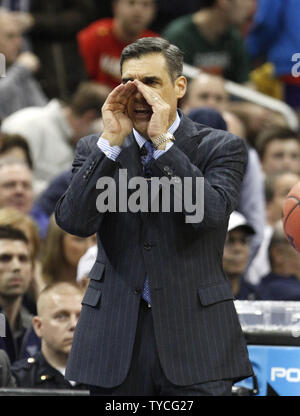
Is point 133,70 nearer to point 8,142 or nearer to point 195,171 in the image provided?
point 195,171

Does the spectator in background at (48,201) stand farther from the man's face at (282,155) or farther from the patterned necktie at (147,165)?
the patterned necktie at (147,165)

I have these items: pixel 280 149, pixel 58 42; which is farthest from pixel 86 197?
pixel 58 42

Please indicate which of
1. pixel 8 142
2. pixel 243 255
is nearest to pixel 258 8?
pixel 8 142

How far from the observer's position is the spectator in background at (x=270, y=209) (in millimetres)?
6434

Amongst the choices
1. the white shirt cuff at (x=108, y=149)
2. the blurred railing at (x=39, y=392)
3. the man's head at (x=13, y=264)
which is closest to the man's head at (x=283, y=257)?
the man's head at (x=13, y=264)

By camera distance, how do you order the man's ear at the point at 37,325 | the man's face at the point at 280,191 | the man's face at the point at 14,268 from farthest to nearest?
the man's face at the point at 280,191 < the man's face at the point at 14,268 < the man's ear at the point at 37,325

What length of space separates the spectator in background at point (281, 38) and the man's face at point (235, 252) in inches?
94.7

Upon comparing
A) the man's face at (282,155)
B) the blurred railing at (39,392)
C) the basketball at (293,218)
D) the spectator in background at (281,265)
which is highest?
the man's face at (282,155)

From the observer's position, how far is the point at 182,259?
10.4ft

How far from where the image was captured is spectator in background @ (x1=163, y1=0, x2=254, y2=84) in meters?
7.86

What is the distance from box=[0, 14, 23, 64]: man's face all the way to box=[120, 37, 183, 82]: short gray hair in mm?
4575

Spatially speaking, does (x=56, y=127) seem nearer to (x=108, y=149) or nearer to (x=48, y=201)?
(x=48, y=201)

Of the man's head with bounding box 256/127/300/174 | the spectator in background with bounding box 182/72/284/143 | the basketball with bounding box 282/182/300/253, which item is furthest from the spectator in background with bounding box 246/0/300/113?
the basketball with bounding box 282/182/300/253

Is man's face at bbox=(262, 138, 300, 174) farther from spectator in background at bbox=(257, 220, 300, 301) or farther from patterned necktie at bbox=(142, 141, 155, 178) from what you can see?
patterned necktie at bbox=(142, 141, 155, 178)
